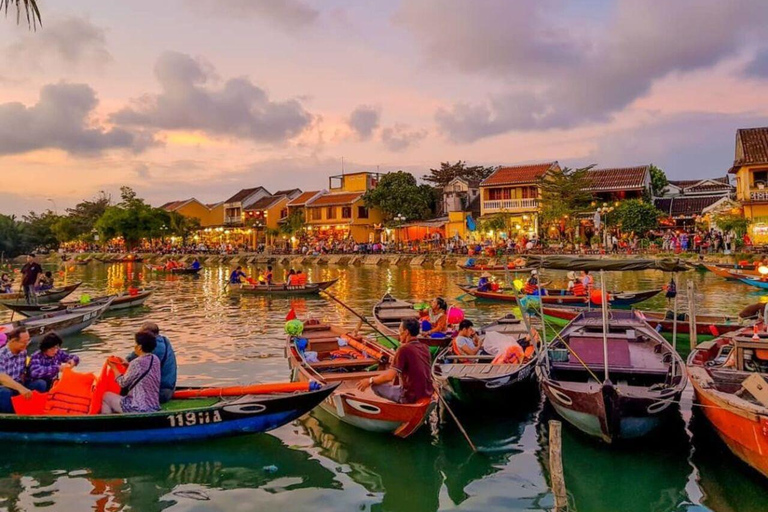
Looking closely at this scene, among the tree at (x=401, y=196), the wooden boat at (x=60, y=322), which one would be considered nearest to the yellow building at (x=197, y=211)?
the tree at (x=401, y=196)

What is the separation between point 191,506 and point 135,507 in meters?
0.58

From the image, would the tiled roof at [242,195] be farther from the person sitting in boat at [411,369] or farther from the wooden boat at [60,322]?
the person sitting in boat at [411,369]

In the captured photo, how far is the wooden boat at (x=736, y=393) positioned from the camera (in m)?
6.07

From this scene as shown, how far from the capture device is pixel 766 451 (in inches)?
234

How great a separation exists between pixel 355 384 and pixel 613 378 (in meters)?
3.61

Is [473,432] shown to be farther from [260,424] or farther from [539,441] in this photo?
[260,424]

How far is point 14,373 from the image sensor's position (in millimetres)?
7691

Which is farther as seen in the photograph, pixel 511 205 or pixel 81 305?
pixel 511 205

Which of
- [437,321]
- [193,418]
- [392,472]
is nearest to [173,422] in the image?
[193,418]

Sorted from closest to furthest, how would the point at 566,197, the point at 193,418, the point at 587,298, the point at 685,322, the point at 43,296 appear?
the point at 193,418, the point at 685,322, the point at 587,298, the point at 43,296, the point at 566,197

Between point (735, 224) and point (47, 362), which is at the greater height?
point (735, 224)

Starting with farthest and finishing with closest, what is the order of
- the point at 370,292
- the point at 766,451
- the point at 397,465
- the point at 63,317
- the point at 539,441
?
the point at 370,292
the point at 63,317
the point at 539,441
the point at 397,465
the point at 766,451

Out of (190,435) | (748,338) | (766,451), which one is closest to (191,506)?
(190,435)

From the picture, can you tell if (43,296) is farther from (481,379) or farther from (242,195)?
(242,195)
